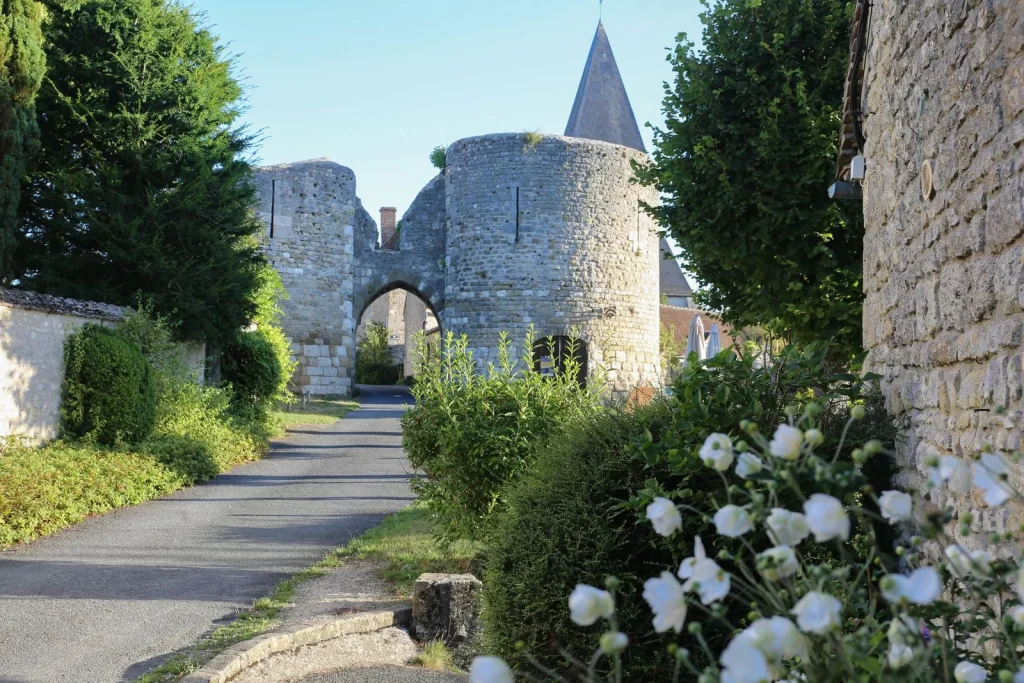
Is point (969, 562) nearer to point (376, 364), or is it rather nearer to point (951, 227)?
point (951, 227)

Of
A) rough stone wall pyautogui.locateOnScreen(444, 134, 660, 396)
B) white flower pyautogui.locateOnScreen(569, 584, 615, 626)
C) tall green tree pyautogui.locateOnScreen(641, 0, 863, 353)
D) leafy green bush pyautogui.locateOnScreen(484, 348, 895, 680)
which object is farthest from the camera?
rough stone wall pyautogui.locateOnScreen(444, 134, 660, 396)

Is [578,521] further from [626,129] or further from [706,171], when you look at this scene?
[626,129]

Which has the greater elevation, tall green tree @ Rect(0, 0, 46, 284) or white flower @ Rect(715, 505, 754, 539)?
tall green tree @ Rect(0, 0, 46, 284)

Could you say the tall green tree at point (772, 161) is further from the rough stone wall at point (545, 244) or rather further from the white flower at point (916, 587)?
the rough stone wall at point (545, 244)

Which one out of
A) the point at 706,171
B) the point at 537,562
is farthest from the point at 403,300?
the point at 537,562

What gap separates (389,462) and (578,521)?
9.19m

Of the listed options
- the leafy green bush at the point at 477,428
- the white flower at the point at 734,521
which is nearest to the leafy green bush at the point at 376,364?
the leafy green bush at the point at 477,428

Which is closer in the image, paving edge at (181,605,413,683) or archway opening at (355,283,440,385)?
paving edge at (181,605,413,683)

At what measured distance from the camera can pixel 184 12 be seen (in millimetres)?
14148

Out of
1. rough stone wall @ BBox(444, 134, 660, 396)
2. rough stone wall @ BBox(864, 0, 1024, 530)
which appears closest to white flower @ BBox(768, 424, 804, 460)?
rough stone wall @ BBox(864, 0, 1024, 530)

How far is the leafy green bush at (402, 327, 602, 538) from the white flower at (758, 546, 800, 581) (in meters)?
4.56

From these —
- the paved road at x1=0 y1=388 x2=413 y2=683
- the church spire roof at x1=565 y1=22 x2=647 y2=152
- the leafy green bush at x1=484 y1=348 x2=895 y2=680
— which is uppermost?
the church spire roof at x1=565 y1=22 x2=647 y2=152

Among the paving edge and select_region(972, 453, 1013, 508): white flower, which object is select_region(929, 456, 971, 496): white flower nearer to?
select_region(972, 453, 1013, 508): white flower

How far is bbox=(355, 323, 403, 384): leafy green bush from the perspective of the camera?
36188 mm
